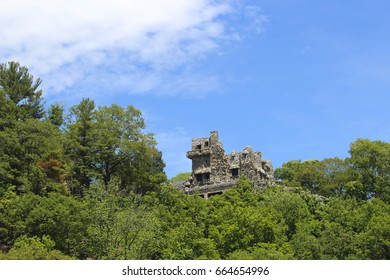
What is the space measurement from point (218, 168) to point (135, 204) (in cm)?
1716

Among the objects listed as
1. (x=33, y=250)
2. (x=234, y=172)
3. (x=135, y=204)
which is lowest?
(x=33, y=250)

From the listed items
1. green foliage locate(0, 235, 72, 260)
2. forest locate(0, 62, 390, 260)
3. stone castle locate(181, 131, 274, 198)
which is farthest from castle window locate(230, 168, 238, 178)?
green foliage locate(0, 235, 72, 260)

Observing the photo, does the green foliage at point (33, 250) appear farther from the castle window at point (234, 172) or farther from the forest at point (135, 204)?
the castle window at point (234, 172)

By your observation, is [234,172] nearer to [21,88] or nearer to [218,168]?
[218,168]

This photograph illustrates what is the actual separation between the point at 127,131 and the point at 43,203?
14.9 m

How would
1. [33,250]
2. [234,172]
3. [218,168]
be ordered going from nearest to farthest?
[33,250] → [234,172] → [218,168]

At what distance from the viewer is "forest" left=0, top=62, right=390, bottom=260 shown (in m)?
50.7

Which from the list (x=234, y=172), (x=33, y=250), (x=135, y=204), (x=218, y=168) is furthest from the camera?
(x=218, y=168)

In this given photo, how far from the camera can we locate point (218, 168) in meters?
75.5

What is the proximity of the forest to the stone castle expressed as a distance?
361cm

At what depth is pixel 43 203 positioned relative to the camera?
55.1 meters

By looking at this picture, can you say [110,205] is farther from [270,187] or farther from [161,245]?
[270,187]

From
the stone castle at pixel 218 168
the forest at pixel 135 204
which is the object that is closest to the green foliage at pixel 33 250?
the forest at pixel 135 204

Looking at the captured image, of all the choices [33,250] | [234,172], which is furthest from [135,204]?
[234,172]
